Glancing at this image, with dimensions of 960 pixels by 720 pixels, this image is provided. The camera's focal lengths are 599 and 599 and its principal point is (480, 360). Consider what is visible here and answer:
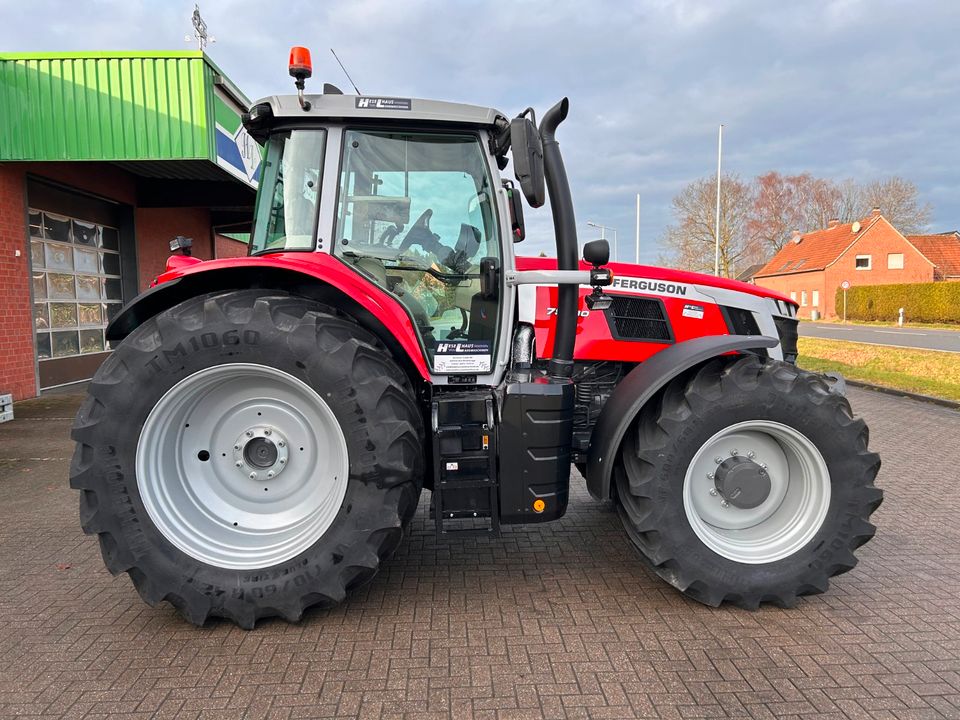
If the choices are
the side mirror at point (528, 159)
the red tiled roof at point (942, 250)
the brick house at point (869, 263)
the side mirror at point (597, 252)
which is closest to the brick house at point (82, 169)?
the side mirror at point (528, 159)

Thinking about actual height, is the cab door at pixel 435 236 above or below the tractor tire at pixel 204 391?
above

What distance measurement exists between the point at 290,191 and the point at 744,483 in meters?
2.70

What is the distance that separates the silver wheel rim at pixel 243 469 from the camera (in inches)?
110

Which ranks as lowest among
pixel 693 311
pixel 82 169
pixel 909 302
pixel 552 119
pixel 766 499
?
pixel 766 499

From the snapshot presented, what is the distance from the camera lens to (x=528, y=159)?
2.60m

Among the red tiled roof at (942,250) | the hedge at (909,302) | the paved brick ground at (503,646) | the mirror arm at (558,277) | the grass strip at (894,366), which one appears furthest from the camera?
the red tiled roof at (942,250)

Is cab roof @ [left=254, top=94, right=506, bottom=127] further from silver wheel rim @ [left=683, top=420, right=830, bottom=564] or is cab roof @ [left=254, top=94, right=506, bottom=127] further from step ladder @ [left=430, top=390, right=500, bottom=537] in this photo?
silver wheel rim @ [left=683, top=420, right=830, bottom=564]

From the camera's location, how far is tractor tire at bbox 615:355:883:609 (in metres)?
2.86

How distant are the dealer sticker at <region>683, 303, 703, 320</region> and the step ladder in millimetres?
1454

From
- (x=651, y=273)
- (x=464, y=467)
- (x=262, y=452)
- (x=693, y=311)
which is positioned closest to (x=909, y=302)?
(x=693, y=311)

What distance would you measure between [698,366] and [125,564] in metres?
2.86

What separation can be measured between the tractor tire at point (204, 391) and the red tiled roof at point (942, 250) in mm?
51001

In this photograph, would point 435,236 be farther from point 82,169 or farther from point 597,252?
point 82,169

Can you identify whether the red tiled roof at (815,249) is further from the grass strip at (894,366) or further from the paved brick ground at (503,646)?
the paved brick ground at (503,646)
